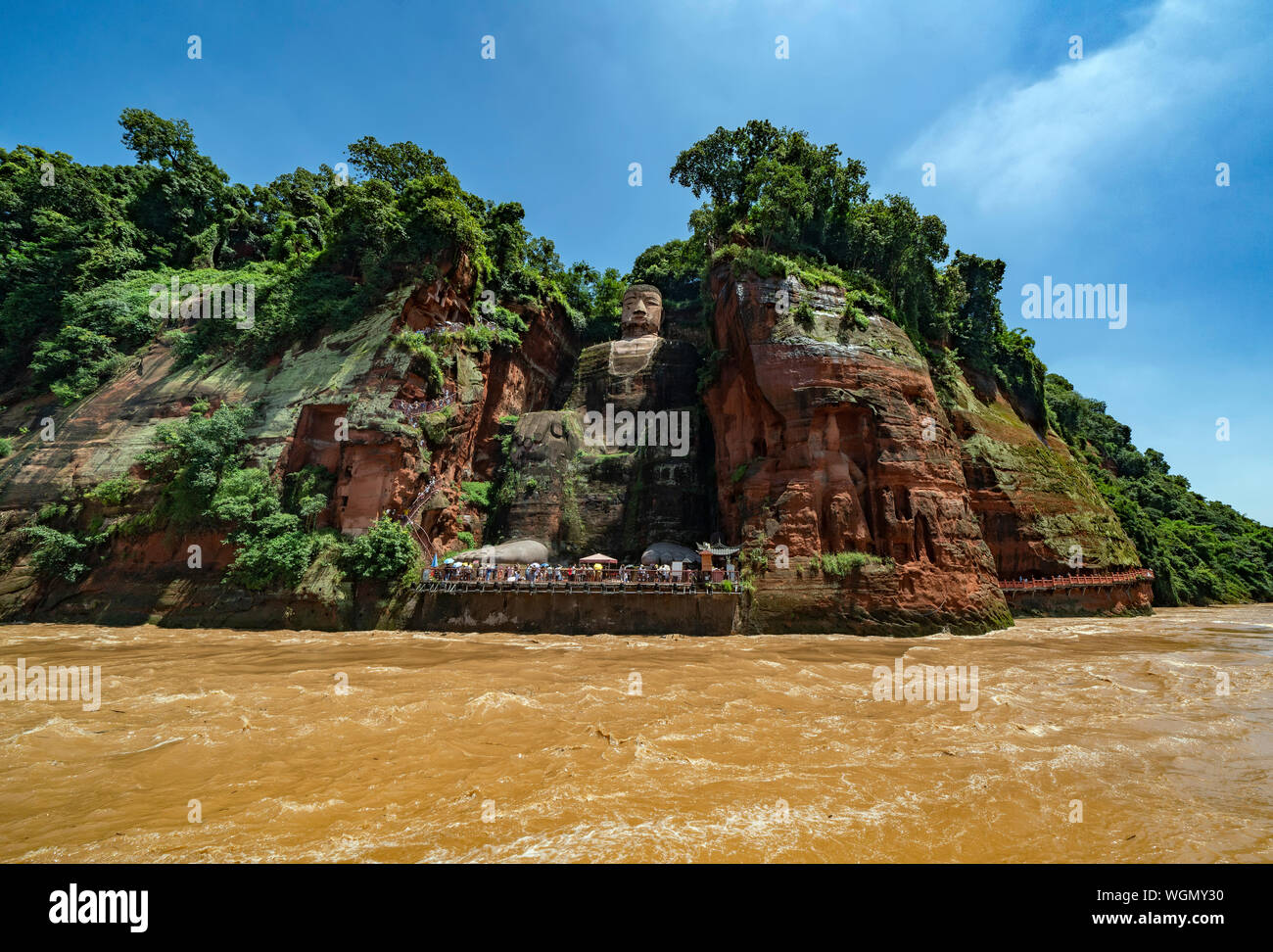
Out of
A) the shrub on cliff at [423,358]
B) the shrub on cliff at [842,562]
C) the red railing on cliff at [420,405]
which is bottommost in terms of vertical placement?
the shrub on cliff at [842,562]

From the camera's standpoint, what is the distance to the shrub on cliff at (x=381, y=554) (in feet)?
71.8

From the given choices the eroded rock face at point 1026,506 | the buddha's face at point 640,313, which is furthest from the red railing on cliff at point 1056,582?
the buddha's face at point 640,313

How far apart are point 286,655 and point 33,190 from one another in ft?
131

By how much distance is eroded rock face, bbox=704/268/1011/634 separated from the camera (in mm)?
20812

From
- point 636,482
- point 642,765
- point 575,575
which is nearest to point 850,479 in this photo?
point 636,482

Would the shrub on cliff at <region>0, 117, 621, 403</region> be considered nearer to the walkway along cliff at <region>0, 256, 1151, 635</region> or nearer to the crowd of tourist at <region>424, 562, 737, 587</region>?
the walkway along cliff at <region>0, 256, 1151, 635</region>

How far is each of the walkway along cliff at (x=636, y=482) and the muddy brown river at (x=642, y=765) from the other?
8810mm

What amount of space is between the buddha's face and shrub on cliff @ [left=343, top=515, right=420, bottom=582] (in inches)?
878

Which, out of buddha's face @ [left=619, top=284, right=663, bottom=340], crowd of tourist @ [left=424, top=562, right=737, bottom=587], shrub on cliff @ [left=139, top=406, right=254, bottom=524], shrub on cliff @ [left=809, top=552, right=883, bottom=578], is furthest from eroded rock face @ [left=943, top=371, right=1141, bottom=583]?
shrub on cliff @ [left=139, top=406, right=254, bottom=524]

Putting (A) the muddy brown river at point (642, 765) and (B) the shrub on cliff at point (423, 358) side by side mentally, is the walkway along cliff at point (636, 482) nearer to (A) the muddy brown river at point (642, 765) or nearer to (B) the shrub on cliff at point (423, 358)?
(B) the shrub on cliff at point (423, 358)

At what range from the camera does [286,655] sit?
1499 centimetres

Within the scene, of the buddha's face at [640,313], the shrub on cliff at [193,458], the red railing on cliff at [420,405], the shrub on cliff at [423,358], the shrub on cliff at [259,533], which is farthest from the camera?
the buddha's face at [640,313]

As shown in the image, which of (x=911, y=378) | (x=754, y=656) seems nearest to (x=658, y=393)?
(x=911, y=378)

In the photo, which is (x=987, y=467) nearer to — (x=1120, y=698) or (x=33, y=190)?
(x=1120, y=698)
